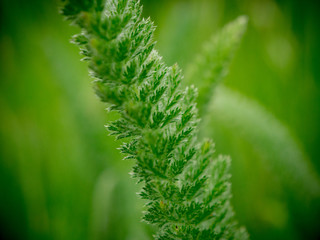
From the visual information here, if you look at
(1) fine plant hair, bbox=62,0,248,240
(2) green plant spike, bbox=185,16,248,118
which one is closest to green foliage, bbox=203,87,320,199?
(2) green plant spike, bbox=185,16,248,118

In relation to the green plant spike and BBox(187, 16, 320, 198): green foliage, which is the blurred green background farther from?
the green plant spike

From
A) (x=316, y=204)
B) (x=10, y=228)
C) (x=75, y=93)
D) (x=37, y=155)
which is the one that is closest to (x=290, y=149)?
(x=316, y=204)

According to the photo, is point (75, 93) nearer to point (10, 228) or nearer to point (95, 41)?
point (10, 228)

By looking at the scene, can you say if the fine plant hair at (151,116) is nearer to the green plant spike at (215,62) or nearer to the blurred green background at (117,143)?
the green plant spike at (215,62)

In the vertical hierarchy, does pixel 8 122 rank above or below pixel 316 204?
above

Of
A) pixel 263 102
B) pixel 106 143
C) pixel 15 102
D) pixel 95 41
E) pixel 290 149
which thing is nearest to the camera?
pixel 95 41

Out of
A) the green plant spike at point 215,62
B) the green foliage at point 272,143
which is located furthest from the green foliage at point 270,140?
the green plant spike at point 215,62

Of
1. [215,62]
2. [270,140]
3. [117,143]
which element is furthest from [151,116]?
[117,143]
